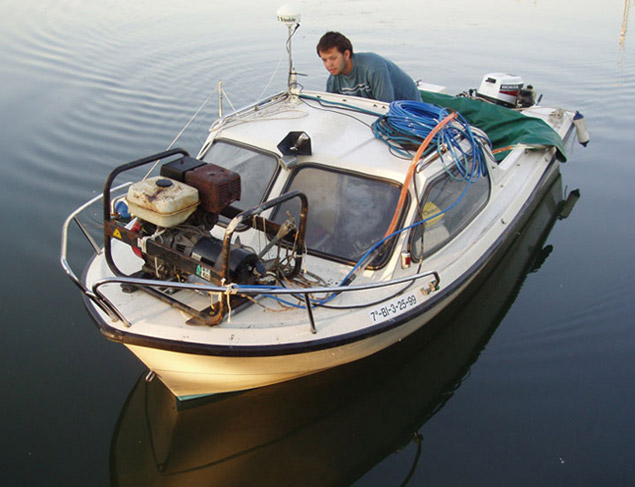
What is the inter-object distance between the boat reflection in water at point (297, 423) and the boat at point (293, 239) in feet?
1.12

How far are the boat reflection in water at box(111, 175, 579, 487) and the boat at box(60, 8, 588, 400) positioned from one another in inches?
13.4

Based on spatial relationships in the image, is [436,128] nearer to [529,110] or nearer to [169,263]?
[169,263]

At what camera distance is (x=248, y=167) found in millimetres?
4871

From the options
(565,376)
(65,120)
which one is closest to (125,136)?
(65,120)

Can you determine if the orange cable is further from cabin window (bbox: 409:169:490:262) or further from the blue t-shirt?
the blue t-shirt

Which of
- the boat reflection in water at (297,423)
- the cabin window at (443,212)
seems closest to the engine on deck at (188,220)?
the boat reflection in water at (297,423)

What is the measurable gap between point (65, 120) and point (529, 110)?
756 centimetres

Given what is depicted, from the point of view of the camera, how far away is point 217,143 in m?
5.11

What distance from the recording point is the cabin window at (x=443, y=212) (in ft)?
14.7

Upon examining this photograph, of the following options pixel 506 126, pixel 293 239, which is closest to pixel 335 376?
pixel 293 239

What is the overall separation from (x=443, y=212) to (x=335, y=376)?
5.54ft

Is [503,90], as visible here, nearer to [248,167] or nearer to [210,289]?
[248,167]

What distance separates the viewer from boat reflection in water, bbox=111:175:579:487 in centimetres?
401

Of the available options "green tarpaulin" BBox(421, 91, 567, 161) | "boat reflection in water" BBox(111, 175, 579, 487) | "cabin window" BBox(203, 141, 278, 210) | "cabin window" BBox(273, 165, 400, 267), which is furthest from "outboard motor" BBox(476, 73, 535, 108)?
"cabin window" BBox(203, 141, 278, 210)
